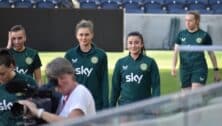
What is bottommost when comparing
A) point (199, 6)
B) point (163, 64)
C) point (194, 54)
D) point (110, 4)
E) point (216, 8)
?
point (163, 64)

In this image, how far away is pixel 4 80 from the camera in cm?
590

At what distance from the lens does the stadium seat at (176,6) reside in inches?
1133

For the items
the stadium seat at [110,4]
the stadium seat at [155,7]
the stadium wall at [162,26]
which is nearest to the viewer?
the stadium wall at [162,26]

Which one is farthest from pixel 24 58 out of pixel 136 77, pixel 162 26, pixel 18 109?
pixel 162 26

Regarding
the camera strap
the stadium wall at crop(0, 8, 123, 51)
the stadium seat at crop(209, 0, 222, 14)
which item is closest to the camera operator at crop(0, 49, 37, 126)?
the camera strap

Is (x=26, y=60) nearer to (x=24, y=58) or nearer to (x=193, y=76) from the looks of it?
(x=24, y=58)

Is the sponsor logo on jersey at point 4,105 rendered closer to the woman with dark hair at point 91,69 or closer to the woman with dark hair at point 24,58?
the woman with dark hair at point 91,69

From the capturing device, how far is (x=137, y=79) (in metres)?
8.27

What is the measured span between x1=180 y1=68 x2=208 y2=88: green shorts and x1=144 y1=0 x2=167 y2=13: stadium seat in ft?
57.6

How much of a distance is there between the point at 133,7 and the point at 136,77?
20.9 metres

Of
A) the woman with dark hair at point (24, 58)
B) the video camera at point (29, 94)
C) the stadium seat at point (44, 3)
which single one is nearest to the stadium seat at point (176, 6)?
the stadium seat at point (44, 3)

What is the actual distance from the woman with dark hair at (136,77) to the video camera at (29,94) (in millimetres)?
2936

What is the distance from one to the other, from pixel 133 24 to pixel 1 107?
20.3 m

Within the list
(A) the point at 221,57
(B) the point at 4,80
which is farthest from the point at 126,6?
(B) the point at 4,80
